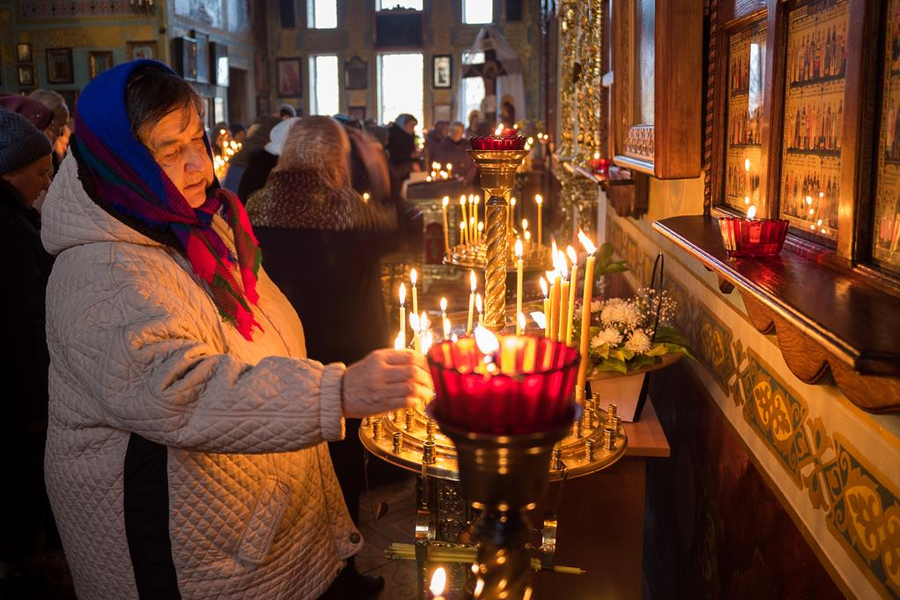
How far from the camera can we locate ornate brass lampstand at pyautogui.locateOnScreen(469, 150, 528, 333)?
1.73 meters

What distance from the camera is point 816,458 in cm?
158

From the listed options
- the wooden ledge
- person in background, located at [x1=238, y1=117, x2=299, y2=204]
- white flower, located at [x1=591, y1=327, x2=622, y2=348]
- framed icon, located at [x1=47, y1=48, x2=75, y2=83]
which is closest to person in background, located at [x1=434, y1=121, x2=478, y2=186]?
framed icon, located at [x1=47, y1=48, x2=75, y2=83]

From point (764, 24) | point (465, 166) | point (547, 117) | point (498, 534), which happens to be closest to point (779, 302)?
point (498, 534)

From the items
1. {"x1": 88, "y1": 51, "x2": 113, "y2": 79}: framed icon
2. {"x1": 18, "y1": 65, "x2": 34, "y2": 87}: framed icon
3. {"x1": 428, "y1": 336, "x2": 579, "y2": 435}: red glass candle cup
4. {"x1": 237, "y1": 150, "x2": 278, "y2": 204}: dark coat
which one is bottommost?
{"x1": 428, "y1": 336, "x2": 579, "y2": 435}: red glass candle cup

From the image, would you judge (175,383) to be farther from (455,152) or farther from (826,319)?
(455,152)

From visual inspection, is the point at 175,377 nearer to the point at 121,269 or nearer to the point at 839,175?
the point at 121,269

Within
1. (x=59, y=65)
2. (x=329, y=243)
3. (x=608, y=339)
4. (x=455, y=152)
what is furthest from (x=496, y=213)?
(x=59, y=65)

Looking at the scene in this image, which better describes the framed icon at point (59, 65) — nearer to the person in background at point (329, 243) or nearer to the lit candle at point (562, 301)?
the person in background at point (329, 243)

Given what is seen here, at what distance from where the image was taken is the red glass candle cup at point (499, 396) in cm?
74

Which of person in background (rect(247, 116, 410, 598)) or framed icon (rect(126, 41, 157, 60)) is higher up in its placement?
framed icon (rect(126, 41, 157, 60))

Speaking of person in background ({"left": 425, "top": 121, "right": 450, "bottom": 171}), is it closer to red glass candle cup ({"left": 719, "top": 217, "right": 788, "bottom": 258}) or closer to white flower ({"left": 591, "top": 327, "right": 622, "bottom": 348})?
white flower ({"left": 591, "top": 327, "right": 622, "bottom": 348})

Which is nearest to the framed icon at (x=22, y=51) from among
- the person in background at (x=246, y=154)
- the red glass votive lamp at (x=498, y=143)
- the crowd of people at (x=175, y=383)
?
the person in background at (x=246, y=154)

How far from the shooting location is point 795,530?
169 cm

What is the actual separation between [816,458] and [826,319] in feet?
1.87
